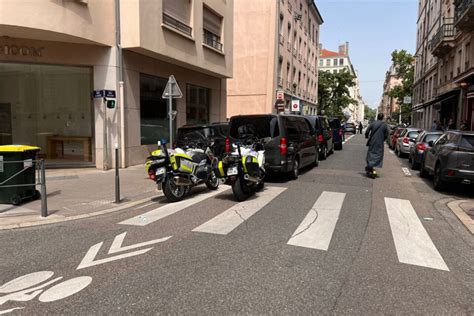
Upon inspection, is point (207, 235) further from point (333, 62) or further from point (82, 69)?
point (333, 62)

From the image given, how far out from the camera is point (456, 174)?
8.60m

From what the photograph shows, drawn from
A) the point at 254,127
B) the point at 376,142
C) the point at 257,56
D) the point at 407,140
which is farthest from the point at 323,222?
the point at 257,56

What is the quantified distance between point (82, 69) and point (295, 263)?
36.6 ft

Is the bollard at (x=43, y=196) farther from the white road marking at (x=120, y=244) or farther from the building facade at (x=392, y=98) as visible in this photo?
the building facade at (x=392, y=98)

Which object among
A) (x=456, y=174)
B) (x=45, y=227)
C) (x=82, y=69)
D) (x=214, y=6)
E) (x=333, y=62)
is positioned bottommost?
(x=45, y=227)

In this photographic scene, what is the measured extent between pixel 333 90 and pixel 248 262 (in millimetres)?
53899

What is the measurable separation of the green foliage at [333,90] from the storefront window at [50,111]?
44.2 m

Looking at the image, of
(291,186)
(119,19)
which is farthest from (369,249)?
(119,19)

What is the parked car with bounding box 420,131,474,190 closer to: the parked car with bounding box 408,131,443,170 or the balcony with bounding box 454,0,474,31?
the parked car with bounding box 408,131,443,170

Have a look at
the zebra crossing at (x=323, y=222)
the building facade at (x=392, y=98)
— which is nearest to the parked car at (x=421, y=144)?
the zebra crossing at (x=323, y=222)

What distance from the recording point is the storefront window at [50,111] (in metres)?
12.9

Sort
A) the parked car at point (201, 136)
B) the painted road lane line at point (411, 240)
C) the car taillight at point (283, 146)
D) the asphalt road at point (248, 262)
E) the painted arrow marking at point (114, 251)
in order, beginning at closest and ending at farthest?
1. the asphalt road at point (248, 262)
2. the painted arrow marking at point (114, 251)
3. the painted road lane line at point (411, 240)
4. the car taillight at point (283, 146)
5. the parked car at point (201, 136)

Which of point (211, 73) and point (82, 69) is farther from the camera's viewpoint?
point (211, 73)

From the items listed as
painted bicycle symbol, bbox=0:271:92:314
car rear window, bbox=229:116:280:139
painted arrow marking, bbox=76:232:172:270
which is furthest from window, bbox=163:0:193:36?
painted bicycle symbol, bbox=0:271:92:314
